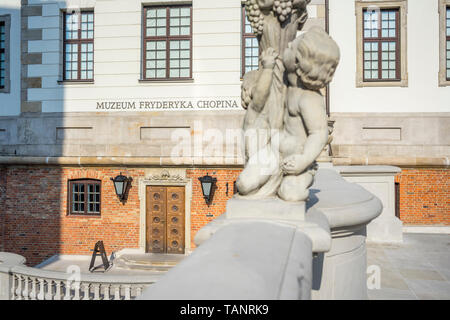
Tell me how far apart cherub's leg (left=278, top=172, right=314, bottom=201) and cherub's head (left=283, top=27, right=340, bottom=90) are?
580 millimetres

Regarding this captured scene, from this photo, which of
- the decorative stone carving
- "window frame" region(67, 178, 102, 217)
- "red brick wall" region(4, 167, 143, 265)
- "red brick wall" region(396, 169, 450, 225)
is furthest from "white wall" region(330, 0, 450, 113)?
"window frame" region(67, 178, 102, 217)

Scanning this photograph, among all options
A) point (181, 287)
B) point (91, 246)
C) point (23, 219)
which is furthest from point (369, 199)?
point (23, 219)

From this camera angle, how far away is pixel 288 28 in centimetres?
268

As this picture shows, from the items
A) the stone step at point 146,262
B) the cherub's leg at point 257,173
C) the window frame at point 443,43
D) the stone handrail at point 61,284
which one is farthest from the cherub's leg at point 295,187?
the window frame at point 443,43

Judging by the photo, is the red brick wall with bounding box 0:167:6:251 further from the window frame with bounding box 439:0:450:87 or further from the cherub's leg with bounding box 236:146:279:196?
the window frame with bounding box 439:0:450:87

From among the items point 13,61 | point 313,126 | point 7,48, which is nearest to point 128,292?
point 313,126

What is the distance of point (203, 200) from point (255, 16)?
8.49 meters

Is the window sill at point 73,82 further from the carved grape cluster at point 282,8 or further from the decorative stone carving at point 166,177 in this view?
the carved grape cluster at point 282,8

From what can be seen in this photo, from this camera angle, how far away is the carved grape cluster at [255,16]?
2662mm

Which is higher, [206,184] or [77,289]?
[206,184]

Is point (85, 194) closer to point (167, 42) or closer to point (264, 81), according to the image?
point (167, 42)

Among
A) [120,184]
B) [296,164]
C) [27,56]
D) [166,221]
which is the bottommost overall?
[166,221]

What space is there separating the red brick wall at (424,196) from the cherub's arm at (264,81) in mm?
8845

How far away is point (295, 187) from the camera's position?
2.17 m
